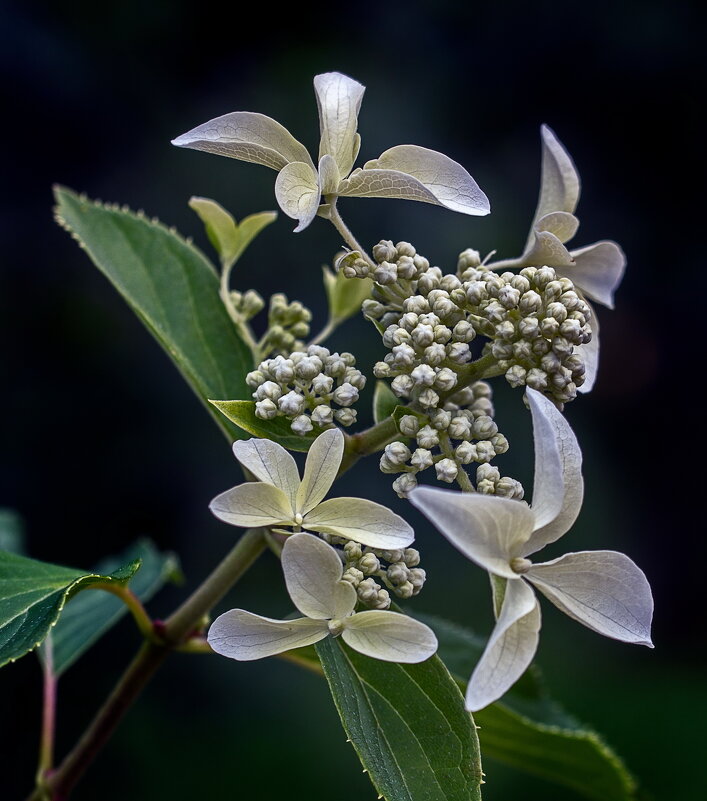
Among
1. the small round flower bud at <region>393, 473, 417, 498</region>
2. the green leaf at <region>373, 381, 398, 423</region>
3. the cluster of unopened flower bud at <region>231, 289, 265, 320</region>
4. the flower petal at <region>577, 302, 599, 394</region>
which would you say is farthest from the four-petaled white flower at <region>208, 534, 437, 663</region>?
the cluster of unopened flower bud at <region>231, 289, 265, 320</region>

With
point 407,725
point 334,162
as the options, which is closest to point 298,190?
point 334,162

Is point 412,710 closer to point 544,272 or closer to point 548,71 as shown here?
point 544,272

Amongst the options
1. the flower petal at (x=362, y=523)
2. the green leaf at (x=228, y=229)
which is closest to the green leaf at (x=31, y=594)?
the flower petal at (x=362, y=523)

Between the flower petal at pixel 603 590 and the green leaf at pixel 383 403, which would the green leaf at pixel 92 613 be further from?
the flower petal at pixel 603 590

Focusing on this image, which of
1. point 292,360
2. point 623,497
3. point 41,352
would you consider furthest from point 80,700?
point 292,360

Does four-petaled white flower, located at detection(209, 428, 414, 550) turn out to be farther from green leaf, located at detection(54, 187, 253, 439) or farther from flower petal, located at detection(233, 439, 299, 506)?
green leaf, located at detection(54, 187, 253, 439)
